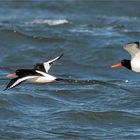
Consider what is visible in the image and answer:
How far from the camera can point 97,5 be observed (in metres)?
27.1

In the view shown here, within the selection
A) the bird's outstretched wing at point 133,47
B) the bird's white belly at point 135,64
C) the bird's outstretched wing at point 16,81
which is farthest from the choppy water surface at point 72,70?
the bird's outstretched wing at point 133,47

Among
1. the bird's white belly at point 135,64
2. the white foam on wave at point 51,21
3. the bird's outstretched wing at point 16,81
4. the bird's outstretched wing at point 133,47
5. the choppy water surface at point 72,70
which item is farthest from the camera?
the white foam on wave at point 51,21

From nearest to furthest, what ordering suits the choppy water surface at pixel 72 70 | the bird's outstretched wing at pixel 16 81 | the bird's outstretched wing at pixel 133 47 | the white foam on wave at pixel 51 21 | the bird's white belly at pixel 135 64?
the bird's outstretched wing at pixel 16 81 < the bird's outstretched wing at pixel 133 47 < the choppy water surface at pixel 72 70 < the bird's white belly at pixel 135 64 < the white foam on wave at pixel 51 21

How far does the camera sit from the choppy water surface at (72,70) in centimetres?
1334

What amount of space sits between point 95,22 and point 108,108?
9.75m

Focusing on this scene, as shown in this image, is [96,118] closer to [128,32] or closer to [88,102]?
[88,102]

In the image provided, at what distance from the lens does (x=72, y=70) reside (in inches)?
713

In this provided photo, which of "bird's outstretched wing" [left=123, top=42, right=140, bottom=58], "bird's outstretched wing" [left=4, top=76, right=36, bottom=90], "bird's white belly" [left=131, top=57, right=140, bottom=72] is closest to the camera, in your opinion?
"bird's outstretched wing" [left=4, top=76, right=36, bottom=90]

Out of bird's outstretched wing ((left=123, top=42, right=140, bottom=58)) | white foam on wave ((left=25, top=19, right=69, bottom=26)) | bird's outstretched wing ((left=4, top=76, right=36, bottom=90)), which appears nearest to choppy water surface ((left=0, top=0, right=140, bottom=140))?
white foam on wave ((left=25, top=19, right=69, bottom=26))

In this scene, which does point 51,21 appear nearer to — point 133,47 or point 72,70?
point 72,70

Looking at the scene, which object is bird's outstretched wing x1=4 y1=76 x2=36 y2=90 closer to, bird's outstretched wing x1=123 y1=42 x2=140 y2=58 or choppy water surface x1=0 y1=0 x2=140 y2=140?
choppy water surface x1=0 y1=0 x2=140 y2=140

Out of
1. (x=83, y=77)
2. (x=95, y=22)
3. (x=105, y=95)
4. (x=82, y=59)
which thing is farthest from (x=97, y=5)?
(x=105, y=95)

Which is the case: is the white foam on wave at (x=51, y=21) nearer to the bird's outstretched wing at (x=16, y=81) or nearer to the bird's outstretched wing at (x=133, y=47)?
the bird's outstretched wing at (x=133, y=47)

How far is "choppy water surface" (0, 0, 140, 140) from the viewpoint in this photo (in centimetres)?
1334
